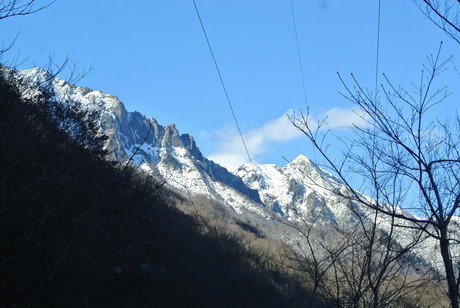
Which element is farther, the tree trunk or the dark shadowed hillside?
the tree trunk

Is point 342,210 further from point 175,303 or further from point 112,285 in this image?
point 175,303

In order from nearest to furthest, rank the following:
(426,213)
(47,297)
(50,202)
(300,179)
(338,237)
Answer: (50,202)
(47,297)
(426,213)
(300,179)
(338,237)

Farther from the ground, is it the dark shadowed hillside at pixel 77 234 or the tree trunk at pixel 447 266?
the tree trunk at pixel 447 266

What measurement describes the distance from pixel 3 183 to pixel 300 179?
155 inches

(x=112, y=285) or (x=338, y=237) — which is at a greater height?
(x=338, y=237)

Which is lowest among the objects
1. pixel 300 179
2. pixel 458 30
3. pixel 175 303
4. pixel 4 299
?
pixel 175 303

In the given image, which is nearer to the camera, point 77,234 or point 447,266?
point 77,234

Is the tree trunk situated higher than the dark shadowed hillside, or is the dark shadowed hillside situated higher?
the tree trunk

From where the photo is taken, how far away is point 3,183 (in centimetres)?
345

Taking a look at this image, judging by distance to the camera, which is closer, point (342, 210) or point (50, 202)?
point (50, 202)

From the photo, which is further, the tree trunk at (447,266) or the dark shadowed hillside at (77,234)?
the tree trunk at (447,266)

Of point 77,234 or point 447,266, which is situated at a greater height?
point 447,266

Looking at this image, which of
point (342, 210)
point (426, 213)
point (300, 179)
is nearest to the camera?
point (426, 213)

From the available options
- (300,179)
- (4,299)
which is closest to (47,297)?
(4,299)
